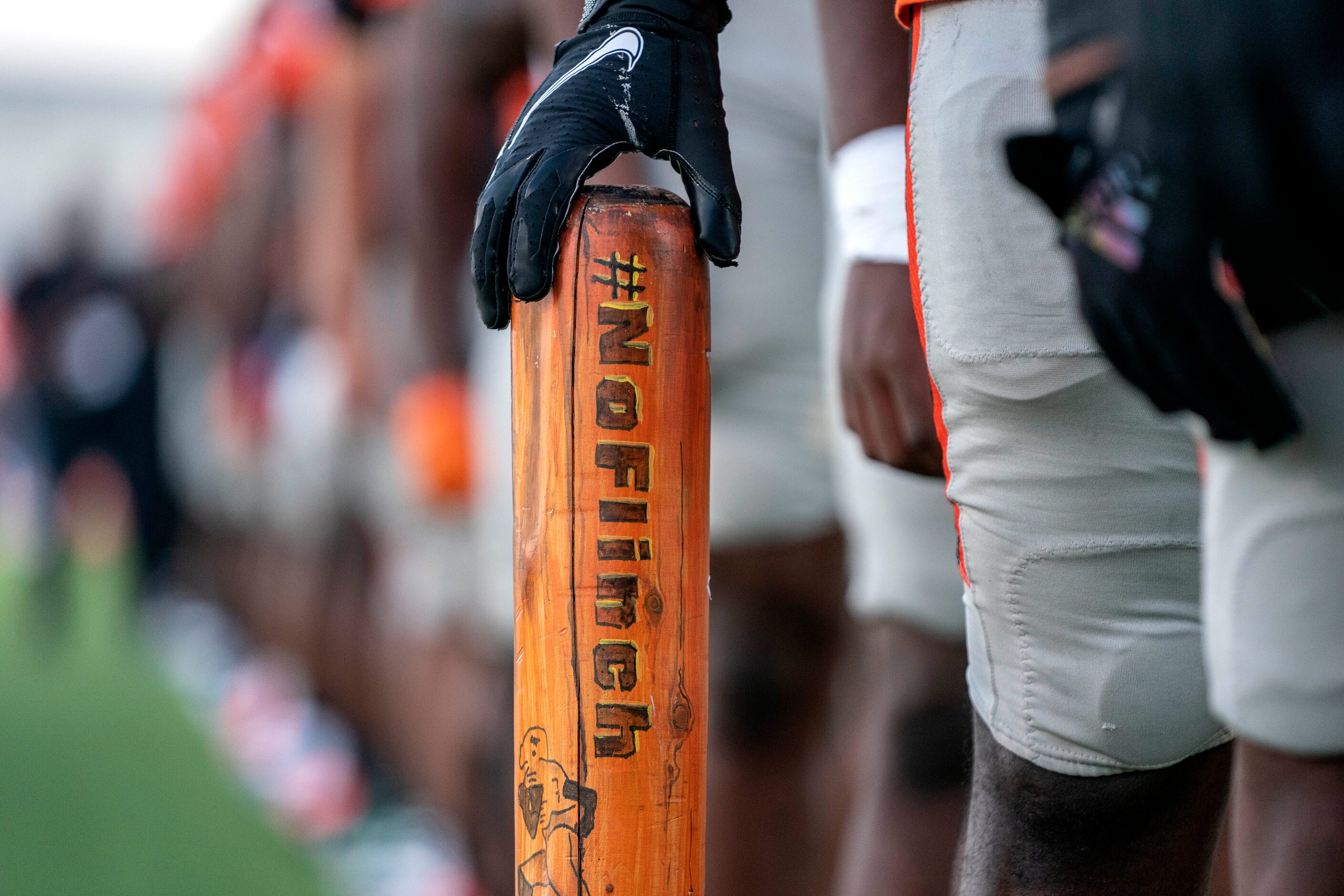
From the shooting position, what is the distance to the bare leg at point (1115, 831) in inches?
36.7

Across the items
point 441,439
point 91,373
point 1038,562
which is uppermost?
point 91,373

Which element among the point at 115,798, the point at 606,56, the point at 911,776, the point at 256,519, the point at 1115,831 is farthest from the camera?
the point at 256,519

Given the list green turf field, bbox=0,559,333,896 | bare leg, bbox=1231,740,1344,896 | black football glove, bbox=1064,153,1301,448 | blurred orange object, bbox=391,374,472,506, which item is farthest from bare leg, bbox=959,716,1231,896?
green turf field, bbox=0,559,333,896

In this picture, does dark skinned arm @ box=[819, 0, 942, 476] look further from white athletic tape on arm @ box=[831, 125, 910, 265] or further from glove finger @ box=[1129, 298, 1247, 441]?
glove finger @ box=[1129, 298, 1247, 441]

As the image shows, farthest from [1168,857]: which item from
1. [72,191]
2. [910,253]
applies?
[72,191]

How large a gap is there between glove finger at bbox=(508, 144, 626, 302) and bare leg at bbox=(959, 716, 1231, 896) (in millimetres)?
476

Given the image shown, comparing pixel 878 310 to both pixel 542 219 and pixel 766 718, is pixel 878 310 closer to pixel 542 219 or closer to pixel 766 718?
pixel 542 219

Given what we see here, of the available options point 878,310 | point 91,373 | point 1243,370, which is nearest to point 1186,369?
point 1243,370

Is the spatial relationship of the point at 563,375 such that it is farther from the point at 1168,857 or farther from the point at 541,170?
the point at 1168,857

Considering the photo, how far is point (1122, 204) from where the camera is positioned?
2.17 ft

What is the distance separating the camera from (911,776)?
4.79ft

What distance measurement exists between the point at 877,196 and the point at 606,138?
33 cm

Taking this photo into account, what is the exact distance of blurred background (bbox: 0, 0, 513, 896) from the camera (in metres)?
3.01

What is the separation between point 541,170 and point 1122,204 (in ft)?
1.42
